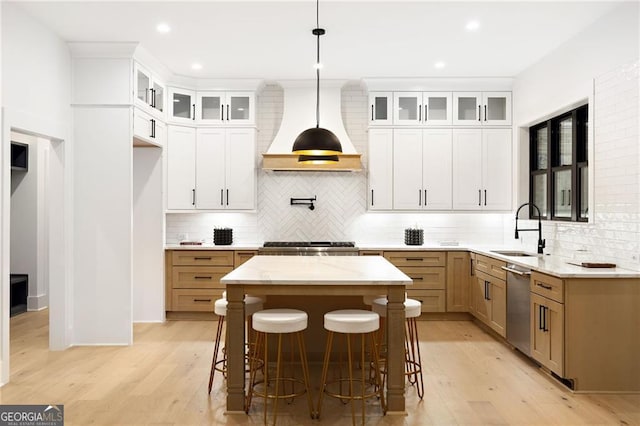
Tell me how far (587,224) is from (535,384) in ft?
5.39

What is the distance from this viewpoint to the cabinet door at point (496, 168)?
642cm

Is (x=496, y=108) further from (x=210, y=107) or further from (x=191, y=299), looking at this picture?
(x=191, y=299)

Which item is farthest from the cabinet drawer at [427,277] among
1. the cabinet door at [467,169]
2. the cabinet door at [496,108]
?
A: the cabinet door at [496,108]

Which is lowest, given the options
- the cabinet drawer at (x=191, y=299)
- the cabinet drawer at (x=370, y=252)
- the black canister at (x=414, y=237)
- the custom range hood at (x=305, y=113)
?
the cabinet drawer at (x=191, y=299)

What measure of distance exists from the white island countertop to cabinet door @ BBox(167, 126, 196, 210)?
7.49 ft

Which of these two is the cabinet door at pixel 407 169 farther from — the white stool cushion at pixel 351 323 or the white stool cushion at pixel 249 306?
the white stool cushion at pixel 351 323

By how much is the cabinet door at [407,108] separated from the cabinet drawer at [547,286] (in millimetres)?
2900

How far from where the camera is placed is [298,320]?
10.6 ft

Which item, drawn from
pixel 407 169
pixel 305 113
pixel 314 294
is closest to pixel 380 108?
pixel 407 169

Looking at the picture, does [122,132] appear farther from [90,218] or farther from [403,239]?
[403,239]

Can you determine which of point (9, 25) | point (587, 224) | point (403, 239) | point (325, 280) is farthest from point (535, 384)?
point (9, 25)

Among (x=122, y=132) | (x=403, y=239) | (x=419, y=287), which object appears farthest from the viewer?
(x=403, y=239)

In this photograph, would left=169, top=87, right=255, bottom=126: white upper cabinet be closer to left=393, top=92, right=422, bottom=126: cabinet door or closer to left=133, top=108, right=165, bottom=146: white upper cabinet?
left=133, top=108, right=165, bottom=146: white upper cabinet

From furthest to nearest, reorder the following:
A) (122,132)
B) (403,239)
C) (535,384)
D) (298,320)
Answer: (403,239)
(122,132)
(535,384)
(298,320)
